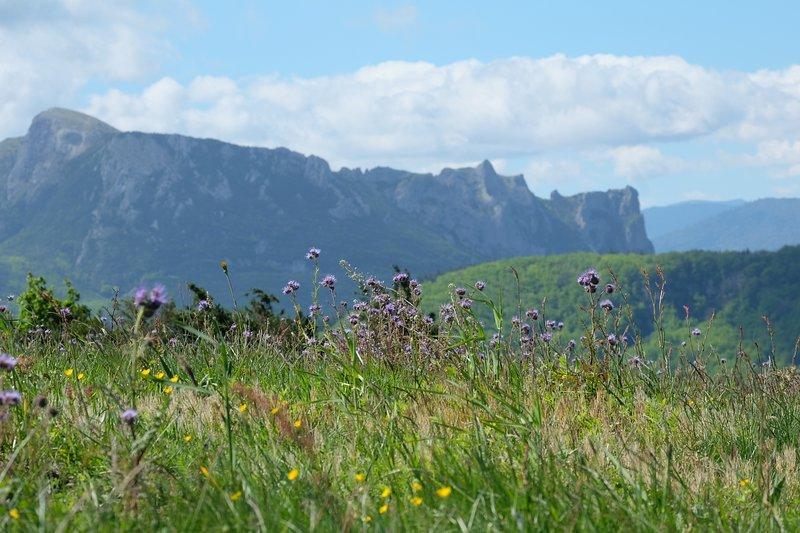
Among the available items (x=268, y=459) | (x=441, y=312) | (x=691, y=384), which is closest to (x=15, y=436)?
(x=268, y=459)

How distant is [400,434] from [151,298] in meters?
1.93

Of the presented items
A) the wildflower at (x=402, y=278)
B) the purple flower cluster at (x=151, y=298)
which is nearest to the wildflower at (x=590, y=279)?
the wildflower at (x=402, y=278)

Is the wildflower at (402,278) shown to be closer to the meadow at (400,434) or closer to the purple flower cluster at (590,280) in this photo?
the meadow at (400,434)

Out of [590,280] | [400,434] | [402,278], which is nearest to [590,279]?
[590,280]

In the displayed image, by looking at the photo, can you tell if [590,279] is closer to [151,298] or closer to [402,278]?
[402,278]

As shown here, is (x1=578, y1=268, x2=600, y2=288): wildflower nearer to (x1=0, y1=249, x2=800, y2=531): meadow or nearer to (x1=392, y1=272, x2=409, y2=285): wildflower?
(x1=0, y1=249, x2=800, y2=531): meadow

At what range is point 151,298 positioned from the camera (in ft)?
10.7

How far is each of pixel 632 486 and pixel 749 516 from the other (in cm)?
54

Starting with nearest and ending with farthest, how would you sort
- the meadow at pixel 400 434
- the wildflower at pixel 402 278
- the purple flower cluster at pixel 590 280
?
the meadow at pixel 400 434, the purple flower cluster at pixel 590 280, the wildflower at pixel 402 278

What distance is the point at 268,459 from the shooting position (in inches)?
160

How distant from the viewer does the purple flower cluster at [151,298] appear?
3229 millimetres

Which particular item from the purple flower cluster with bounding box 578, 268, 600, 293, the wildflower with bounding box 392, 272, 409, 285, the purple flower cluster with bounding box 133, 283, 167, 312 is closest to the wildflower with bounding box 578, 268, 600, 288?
the purple flower cluster with bounding box 578, 268, 600, 293

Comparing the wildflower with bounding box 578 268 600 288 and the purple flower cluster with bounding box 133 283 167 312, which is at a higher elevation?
the purple flower cluster with bounding box 133 283 167 312

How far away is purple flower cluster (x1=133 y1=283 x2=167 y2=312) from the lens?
10.6 feet
